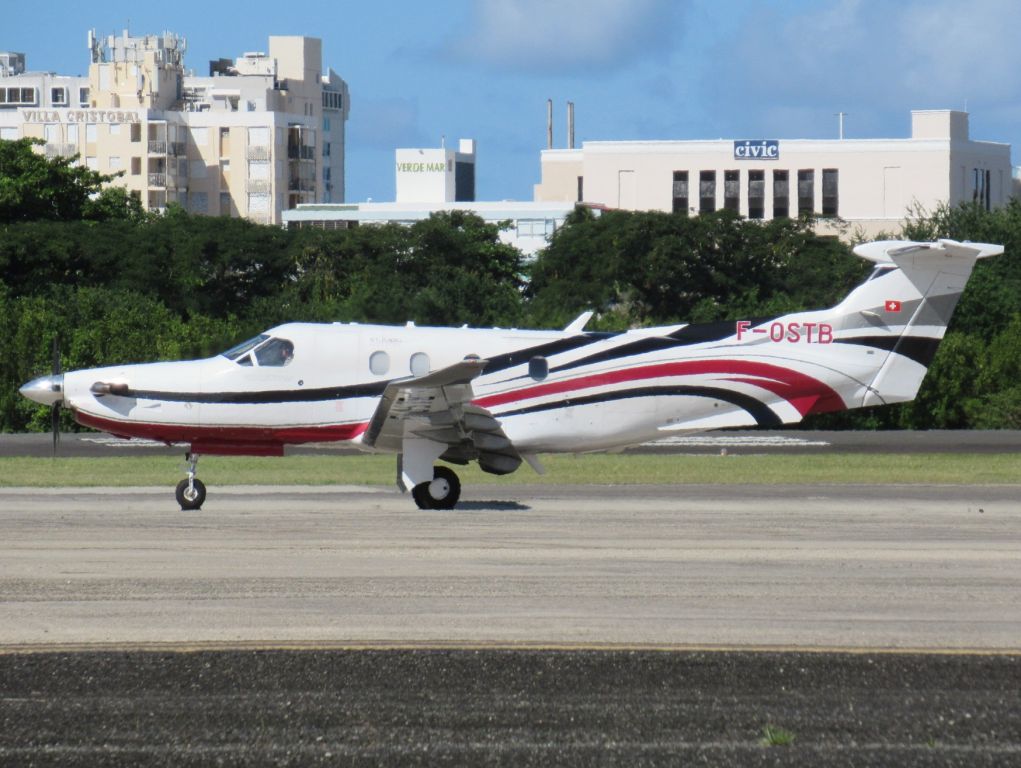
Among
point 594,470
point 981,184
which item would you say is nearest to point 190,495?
point 594,470

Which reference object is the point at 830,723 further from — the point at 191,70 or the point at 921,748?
the point at 191,70

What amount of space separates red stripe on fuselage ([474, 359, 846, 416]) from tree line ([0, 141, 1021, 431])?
24.4 m

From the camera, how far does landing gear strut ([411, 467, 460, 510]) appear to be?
20984mm

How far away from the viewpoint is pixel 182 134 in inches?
6260

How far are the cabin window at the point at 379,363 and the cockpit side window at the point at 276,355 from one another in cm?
104

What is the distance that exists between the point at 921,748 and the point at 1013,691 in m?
1.60

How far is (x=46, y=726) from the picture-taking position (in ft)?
30.7

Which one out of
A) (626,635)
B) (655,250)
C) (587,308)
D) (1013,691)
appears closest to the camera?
(1013,691)

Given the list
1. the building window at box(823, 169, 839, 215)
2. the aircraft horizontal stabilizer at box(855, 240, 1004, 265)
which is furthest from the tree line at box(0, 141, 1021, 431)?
the building window at box(823, 169, 839, 215)

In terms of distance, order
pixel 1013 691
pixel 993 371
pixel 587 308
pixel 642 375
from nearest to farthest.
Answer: pixel 1013 691
pixel 642 375
pixel 993 371
pixel 587 308

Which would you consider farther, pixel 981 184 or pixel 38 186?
pixel 981 184

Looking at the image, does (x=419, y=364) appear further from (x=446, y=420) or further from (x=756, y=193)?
(x=756, y=193)

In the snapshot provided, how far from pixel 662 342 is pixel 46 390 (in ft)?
26.3

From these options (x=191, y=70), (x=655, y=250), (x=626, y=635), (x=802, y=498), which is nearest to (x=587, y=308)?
(x=655, y=250)
